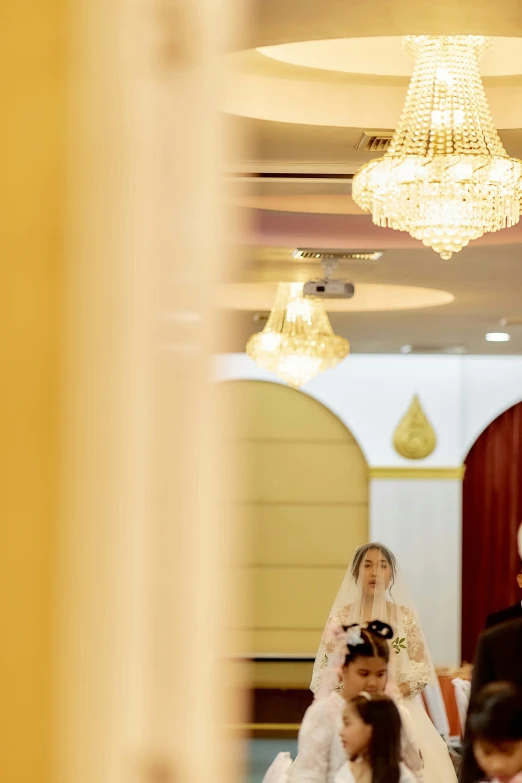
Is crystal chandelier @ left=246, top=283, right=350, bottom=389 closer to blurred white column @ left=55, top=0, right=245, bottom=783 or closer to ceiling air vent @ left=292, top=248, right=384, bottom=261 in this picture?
ceiling air vent @ left=292, top=248, right=384, bottom=261

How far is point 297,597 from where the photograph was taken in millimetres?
8789

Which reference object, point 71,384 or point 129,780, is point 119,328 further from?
point 129,780

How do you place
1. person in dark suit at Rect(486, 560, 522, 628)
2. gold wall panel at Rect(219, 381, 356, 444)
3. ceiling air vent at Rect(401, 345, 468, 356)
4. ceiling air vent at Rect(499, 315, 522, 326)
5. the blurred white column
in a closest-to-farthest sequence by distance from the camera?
the blurred white column, person in dark suit at Rect(486, 560, 522, 628), ceiling air vent at Rect(499, 315, 522, 326), ceiling air vent at Rect(401, 345, 468, 356), gold wall panel at Rect(219, 381, 356, 444)

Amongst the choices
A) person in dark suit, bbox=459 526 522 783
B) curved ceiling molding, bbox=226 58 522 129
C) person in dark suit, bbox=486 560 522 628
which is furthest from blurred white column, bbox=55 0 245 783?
person in dark suit, bbox=486 560 522 628

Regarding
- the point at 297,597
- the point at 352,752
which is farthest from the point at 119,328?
the point at 297,597

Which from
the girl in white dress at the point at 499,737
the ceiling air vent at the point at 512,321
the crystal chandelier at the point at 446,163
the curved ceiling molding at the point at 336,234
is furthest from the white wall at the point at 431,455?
the crystal chandelier at the point at 446,163

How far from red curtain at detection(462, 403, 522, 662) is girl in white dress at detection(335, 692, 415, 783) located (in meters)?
6.19

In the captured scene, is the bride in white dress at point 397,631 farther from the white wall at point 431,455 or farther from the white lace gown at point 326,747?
the white wall at point 431,455

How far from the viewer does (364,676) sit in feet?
10.7

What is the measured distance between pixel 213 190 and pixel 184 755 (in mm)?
262

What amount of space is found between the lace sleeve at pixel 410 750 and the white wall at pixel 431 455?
5.43 metres

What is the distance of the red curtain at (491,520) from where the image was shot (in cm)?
923

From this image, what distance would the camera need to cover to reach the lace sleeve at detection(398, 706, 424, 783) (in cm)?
326

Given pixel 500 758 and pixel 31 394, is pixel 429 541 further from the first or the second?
pixel 31 394
